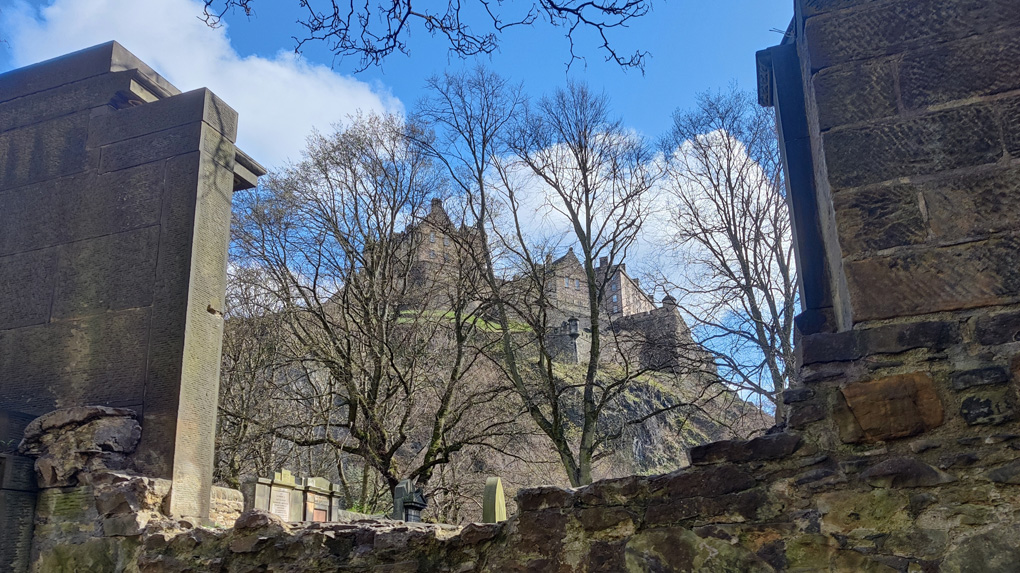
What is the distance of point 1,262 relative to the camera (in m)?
6.24

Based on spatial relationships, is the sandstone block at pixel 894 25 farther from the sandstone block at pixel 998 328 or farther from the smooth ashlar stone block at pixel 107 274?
the smooth ashlar stone block at pixel 107 274

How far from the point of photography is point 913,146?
11.4 feet

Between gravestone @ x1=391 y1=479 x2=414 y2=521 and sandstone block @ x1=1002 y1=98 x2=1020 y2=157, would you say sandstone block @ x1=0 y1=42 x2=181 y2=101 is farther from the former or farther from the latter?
gravestone @ x1=391 y1=479 x2=414 y2=521

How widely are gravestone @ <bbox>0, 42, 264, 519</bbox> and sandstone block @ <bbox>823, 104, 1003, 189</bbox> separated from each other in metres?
4.24

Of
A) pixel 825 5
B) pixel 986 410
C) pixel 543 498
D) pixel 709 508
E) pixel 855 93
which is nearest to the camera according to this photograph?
pixel 986 410

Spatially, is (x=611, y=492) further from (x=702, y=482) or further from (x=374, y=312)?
(x=374, y=312)

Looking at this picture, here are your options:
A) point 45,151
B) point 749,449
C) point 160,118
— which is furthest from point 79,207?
point 749,449

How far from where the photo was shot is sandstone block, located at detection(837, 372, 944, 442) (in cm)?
319

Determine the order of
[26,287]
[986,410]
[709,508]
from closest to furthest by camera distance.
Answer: [986,410], [709,508], [26,287]

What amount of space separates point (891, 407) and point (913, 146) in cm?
111

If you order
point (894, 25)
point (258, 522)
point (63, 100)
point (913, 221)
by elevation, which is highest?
point (63, 100)

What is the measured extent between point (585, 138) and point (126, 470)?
40.2ft

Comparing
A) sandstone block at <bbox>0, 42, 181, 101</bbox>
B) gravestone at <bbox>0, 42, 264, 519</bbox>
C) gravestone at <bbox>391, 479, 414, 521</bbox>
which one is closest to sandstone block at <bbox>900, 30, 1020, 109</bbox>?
gravestone at <bbox>0, 42, 264, 519</bbox>

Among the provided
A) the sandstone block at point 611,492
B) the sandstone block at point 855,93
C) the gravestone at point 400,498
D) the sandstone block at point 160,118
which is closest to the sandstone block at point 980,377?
the sandstone block at point 855,93
